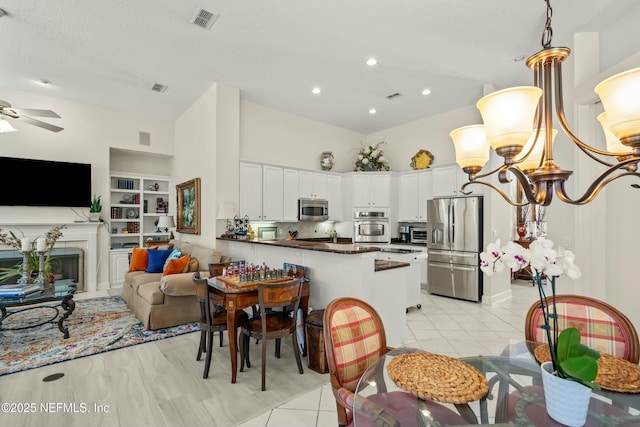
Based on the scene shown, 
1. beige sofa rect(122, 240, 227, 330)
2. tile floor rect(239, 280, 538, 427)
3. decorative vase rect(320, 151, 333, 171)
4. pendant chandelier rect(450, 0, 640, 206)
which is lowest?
tile floor rect(239, 280, 538, 427)

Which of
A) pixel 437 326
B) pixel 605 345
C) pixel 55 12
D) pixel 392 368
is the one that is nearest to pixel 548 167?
pixel 605 345

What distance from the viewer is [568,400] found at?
100 centimetres

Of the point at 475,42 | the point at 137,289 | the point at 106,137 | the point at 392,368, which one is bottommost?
the point at 137,289

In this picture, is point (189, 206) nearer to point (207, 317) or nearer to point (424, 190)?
point (207, 317)

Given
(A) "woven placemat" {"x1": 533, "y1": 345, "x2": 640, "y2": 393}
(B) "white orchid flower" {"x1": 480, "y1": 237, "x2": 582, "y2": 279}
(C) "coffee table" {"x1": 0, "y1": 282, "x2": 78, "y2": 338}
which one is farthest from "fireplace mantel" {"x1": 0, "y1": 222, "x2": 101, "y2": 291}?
(A) "woven placemat" {"x1": 533, "y1": 345, "x2": 640, "y2": 393}

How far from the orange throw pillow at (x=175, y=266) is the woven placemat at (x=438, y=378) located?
11.3 ft

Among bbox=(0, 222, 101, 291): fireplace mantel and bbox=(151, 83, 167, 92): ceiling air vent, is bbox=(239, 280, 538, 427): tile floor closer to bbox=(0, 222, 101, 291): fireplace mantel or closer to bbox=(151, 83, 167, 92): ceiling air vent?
bbox=(151, 83, 167, 92): ceiling air vent

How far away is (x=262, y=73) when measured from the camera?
4.32 meters

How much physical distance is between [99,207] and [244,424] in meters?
5.37

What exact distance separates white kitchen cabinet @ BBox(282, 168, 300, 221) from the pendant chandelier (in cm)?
396

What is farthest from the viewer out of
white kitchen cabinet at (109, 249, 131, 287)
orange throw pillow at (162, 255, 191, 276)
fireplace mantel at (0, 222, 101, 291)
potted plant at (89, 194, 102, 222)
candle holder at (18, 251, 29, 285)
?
white kitchen cabinet at (109, 249, 131, 287)

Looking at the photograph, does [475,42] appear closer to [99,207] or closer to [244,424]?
[244,424]

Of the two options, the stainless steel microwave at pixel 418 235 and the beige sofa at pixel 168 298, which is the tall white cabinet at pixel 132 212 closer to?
the beige sofa at pixel 168 298

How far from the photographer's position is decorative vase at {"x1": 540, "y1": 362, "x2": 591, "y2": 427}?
982mm
